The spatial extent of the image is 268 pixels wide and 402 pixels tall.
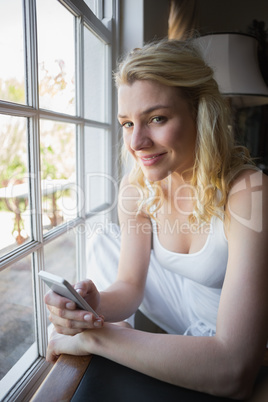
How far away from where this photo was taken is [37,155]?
1.01 m

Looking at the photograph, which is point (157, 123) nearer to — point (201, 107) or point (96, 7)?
point (201, 107)

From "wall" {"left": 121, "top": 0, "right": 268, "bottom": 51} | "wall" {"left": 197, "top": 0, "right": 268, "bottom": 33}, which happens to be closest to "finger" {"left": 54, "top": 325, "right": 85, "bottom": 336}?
"wall" {"left": 121, "top": 0, "right": 268, "bottom": 51}

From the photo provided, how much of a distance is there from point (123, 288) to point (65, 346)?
0.36 m

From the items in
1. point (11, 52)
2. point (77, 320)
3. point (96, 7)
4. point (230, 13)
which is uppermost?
point (230, 13)

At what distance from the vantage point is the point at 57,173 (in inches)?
48.0

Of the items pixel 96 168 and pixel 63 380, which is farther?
pixel 96 168

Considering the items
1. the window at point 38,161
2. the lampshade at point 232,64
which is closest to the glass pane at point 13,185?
the window at point 38,161

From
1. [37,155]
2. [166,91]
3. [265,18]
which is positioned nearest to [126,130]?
[166,91]

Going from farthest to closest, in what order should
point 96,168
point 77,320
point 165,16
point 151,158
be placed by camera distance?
point 165,16, point 96,168, point 151,158, point 77,320

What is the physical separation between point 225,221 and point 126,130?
43cm

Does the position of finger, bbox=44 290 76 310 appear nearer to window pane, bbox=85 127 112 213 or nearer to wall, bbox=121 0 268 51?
window pane, bbox=85 127 112 213

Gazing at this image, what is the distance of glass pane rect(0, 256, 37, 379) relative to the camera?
3.10 ft

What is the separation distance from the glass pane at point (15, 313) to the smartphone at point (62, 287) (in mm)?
265

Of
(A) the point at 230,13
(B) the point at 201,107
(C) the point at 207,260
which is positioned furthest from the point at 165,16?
(C) the point at 207,260
